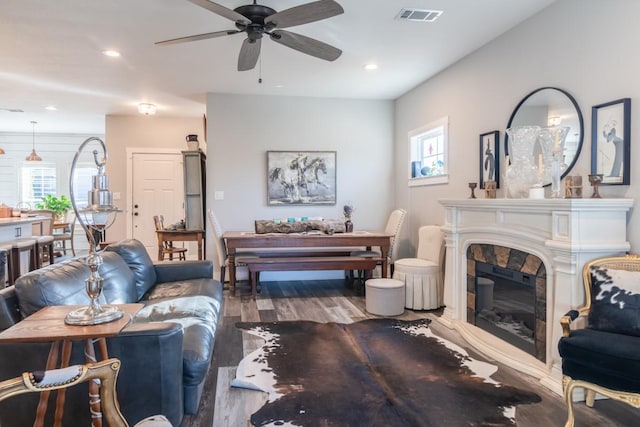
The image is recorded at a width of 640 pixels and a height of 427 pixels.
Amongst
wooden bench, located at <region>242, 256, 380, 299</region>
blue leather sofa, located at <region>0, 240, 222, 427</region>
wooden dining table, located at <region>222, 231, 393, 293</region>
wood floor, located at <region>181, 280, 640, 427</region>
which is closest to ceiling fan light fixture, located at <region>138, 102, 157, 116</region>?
wooden dining table, located at <region>222, 231, 393, 293</region>

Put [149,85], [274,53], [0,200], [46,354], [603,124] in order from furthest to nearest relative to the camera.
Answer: [0,200], [149,85], [274,53], [603,124], [46,354]

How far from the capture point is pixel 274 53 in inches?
162

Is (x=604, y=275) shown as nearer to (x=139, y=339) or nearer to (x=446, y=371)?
(x=446, y=371)

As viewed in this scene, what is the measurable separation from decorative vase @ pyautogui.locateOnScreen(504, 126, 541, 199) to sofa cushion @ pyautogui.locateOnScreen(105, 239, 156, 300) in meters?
3.09

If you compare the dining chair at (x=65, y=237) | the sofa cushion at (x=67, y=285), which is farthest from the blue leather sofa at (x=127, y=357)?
the dining chair at (x=65, y=237)

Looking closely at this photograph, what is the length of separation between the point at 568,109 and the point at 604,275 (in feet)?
4.26

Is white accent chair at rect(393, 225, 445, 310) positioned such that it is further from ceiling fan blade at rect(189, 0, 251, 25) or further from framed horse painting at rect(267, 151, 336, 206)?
ceiling fan blade at rect(189, 0, 251, 25)

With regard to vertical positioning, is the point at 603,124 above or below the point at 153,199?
above

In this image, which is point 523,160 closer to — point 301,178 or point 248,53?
point 248,53

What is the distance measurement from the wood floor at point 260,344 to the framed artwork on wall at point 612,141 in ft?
4.58

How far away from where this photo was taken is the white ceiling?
313 cm

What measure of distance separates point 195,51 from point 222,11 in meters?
1.62

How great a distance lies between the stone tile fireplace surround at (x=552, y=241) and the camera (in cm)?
246

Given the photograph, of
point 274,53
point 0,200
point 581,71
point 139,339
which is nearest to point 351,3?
point 274,53
